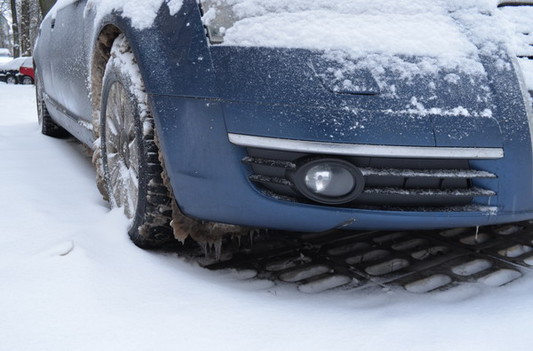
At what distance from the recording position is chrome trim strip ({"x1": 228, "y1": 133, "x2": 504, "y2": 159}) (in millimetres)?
1751

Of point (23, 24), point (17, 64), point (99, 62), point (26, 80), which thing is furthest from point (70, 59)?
point (17, 64)

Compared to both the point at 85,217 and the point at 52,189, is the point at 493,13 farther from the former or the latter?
the point at 52,189

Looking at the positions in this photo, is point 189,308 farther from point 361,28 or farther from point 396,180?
point 361,28

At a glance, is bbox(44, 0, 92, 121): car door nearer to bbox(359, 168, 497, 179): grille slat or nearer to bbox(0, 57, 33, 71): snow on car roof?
bbox(359, 168, 497, 179): grille slat

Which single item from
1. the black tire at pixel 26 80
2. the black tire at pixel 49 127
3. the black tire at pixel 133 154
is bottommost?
the black tire at pixel 26 80

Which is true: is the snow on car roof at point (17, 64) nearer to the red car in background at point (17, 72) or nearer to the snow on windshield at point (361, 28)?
the red car in background at point (17, 72)

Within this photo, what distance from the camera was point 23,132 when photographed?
5398mm

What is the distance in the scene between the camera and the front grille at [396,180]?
70.9 inches

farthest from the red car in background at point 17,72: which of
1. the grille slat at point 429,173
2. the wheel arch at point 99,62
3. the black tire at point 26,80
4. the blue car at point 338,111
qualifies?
the grille slat at point 429,173

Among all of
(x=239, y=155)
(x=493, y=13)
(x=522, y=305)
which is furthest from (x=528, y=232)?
(x=239, y=155)

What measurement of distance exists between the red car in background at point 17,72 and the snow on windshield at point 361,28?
894 inches

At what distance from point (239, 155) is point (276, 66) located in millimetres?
294

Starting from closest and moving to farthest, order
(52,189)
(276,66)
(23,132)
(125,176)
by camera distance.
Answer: (276,66)
(125,176)
(52,189)
(23,132)

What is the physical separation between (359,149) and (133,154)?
92cm
